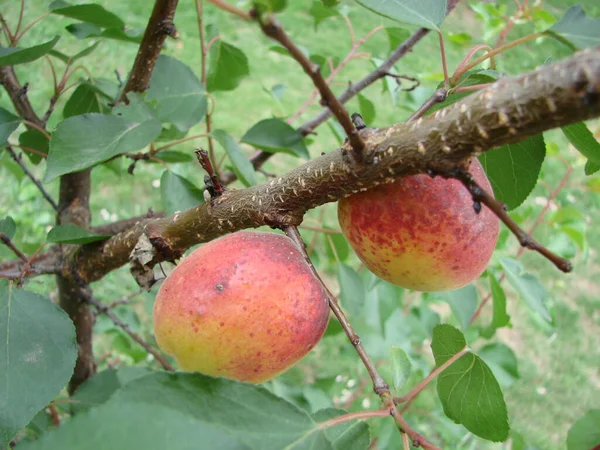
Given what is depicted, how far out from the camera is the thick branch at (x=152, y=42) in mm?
971

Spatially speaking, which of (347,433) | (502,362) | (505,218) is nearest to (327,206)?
(502,362)

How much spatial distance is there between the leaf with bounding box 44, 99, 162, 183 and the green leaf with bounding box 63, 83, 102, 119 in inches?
12.1

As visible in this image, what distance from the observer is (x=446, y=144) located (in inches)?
22.7

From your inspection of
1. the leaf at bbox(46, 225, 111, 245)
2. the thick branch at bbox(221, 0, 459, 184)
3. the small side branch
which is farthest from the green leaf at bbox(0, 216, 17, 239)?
the small side branch

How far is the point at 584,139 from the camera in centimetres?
→ 75

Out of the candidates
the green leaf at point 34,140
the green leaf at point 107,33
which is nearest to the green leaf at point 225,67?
the green leaf at point 107,33

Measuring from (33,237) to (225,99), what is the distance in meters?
1.70

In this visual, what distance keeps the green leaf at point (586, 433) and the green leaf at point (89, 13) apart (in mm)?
1157

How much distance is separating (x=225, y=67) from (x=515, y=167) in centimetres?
81

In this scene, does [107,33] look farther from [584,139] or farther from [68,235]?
[584,139]

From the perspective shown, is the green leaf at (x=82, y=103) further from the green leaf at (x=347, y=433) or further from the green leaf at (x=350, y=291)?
the green leaf at (x=347, y=433)

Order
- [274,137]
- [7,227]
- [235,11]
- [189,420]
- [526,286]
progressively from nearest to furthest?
[235,11], [189,420], [7,227], [274,137], [526,286]

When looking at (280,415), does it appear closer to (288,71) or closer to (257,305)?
(257,305)

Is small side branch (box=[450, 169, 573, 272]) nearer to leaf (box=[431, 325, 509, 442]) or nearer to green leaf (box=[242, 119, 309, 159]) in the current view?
leaf (box=[431, 325, 509, 442])
